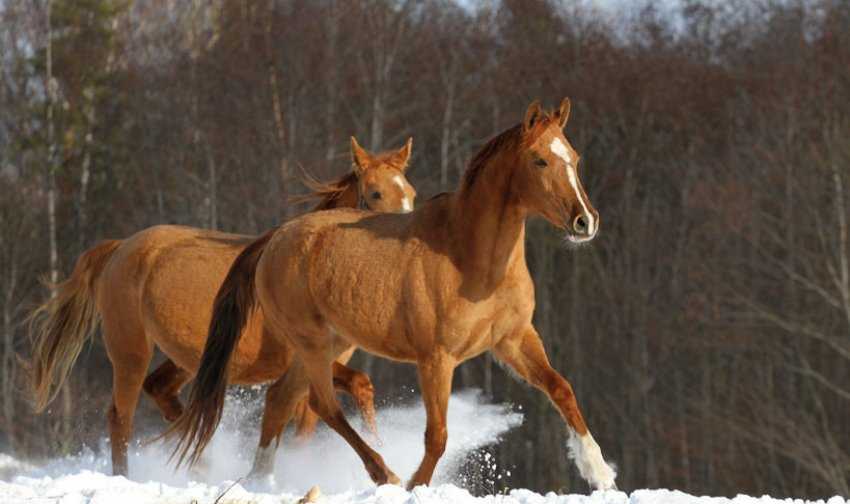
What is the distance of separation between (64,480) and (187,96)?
69.9ft

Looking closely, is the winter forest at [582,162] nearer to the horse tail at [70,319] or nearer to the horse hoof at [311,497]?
the horse tail at [70,319]

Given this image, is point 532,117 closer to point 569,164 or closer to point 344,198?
point 569,164

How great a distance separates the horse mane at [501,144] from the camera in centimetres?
701

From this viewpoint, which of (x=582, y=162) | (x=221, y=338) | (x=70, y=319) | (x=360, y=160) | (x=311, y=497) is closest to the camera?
(x=311, y=497)

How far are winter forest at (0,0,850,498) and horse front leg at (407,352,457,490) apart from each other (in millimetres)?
17226

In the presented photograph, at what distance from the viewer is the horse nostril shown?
21.7 ft

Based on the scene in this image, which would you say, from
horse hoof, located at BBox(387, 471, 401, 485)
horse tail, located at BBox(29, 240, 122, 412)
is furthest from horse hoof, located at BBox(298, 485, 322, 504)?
horse tail, located at BBox(29, 240, 122, 412)

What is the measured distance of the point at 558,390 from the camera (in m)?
7.12

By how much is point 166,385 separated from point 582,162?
18.7 meters

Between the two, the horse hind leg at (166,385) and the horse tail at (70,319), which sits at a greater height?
the horse tail at (70,319)

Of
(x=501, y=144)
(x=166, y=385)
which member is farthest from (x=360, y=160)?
(x=501, y=144)

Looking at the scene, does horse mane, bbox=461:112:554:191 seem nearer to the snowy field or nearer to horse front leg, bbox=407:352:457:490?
horse front leg, bbox=407:352:457:490

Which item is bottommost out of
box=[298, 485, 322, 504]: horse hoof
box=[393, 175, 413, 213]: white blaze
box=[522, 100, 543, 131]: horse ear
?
box=[298, 485, 322, 504]: horse hoof

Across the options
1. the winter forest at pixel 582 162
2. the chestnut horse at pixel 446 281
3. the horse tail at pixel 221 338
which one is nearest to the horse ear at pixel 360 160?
the horse tail at pixel 221 338
